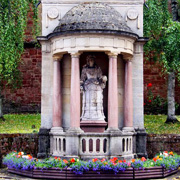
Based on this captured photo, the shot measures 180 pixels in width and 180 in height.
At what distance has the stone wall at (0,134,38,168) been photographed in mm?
12258

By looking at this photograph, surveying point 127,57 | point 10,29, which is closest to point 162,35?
point 127,57

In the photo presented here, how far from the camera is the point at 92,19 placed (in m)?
→ 11.5

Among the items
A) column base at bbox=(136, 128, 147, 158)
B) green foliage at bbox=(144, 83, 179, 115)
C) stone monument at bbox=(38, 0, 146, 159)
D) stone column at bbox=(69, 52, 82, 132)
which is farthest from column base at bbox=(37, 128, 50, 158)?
green foliage at bbox=(144, 83, 179, 115)

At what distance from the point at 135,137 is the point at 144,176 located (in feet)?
7.00

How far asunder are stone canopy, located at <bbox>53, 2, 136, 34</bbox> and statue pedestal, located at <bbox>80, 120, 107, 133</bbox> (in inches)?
114

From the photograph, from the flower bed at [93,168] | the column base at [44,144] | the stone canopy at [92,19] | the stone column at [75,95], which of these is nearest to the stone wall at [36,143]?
the column base at [44,144]

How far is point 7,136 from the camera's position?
12320 millimetres

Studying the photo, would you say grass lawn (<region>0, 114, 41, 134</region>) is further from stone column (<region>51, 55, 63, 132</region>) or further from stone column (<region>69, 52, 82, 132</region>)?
stone column (<region>69, 52, 82, 132</region>)

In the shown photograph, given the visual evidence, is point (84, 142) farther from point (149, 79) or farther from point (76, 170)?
point (149, 79)

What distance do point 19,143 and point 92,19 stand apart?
4.65 metres

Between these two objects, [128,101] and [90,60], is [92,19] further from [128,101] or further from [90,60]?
[128,101]

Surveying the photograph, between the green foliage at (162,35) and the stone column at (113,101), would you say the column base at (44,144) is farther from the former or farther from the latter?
the green foliage at (162,35)

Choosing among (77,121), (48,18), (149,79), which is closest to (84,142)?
(77,121)

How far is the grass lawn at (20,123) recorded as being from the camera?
16.1 meters
